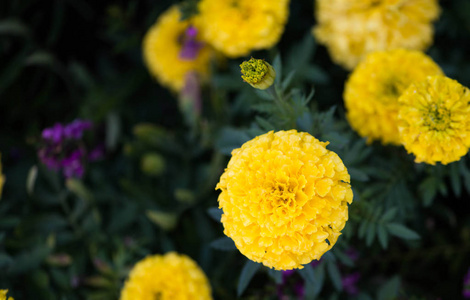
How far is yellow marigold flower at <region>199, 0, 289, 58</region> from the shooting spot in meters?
1.26

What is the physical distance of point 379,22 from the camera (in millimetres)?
1220

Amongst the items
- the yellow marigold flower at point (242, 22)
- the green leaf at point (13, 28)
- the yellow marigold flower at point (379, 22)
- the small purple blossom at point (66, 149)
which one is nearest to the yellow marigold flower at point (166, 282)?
the small purple blossom at point (66, 149)

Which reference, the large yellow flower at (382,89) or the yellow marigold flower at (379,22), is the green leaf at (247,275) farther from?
the yellow marigold flower at (379,22)

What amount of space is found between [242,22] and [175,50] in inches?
16.2

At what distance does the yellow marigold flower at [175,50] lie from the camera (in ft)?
5.17

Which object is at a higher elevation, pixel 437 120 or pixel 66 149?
pixel 437 120

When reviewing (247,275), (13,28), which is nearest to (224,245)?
(247,275)

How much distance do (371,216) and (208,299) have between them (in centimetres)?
54

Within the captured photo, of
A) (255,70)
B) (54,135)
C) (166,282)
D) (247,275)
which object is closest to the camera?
(255,70)

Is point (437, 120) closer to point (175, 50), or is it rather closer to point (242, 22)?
point (242, 22)

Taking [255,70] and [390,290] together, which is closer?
[255,70]

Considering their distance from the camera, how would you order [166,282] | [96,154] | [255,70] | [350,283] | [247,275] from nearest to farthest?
[255,70], [247,275], [166,282], [350,283], [96,154]

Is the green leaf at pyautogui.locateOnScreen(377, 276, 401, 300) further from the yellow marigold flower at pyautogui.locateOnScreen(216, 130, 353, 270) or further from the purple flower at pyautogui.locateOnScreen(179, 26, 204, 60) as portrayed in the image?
the purple flower at pyautogui.locateOnScreen(179, 26, 204, 60)

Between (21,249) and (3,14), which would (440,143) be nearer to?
(21,249)
